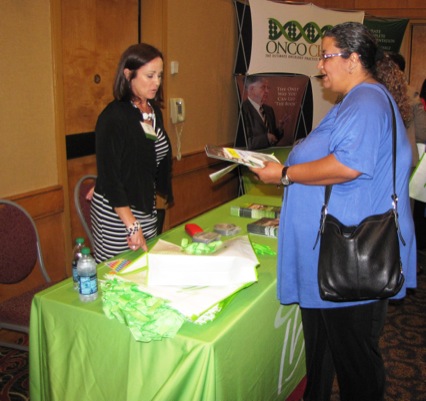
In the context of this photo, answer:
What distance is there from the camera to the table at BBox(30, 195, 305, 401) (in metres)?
1.25

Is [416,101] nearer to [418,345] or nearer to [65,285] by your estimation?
[418,345]

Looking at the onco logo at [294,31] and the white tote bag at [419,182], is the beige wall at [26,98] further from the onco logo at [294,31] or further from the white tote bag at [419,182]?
the onco logo at [294,31]

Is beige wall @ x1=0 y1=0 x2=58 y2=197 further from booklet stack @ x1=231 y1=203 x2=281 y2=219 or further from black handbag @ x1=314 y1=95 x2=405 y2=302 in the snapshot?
black handbag @ x1=314 y1=95 x2=405 y2=302

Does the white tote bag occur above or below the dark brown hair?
below

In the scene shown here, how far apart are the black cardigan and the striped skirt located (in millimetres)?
50

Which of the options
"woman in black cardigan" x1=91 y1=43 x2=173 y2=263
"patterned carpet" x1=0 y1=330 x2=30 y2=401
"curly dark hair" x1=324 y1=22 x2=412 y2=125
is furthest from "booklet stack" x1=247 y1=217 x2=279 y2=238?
"patterned carpet" x1=0 y1=330 x2=30 y2=401

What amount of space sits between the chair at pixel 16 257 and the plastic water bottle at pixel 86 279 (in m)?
0.68

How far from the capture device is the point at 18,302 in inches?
82.9

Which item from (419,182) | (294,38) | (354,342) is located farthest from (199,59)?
(354,342)

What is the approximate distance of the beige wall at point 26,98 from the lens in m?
2.45

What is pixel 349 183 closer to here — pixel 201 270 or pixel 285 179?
pixel 285 179

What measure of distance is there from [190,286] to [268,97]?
3.58 m

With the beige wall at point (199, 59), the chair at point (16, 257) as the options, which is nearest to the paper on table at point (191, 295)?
the chair at point (16, 257)

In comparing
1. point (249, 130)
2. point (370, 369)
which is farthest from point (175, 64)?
point (370, 369)
